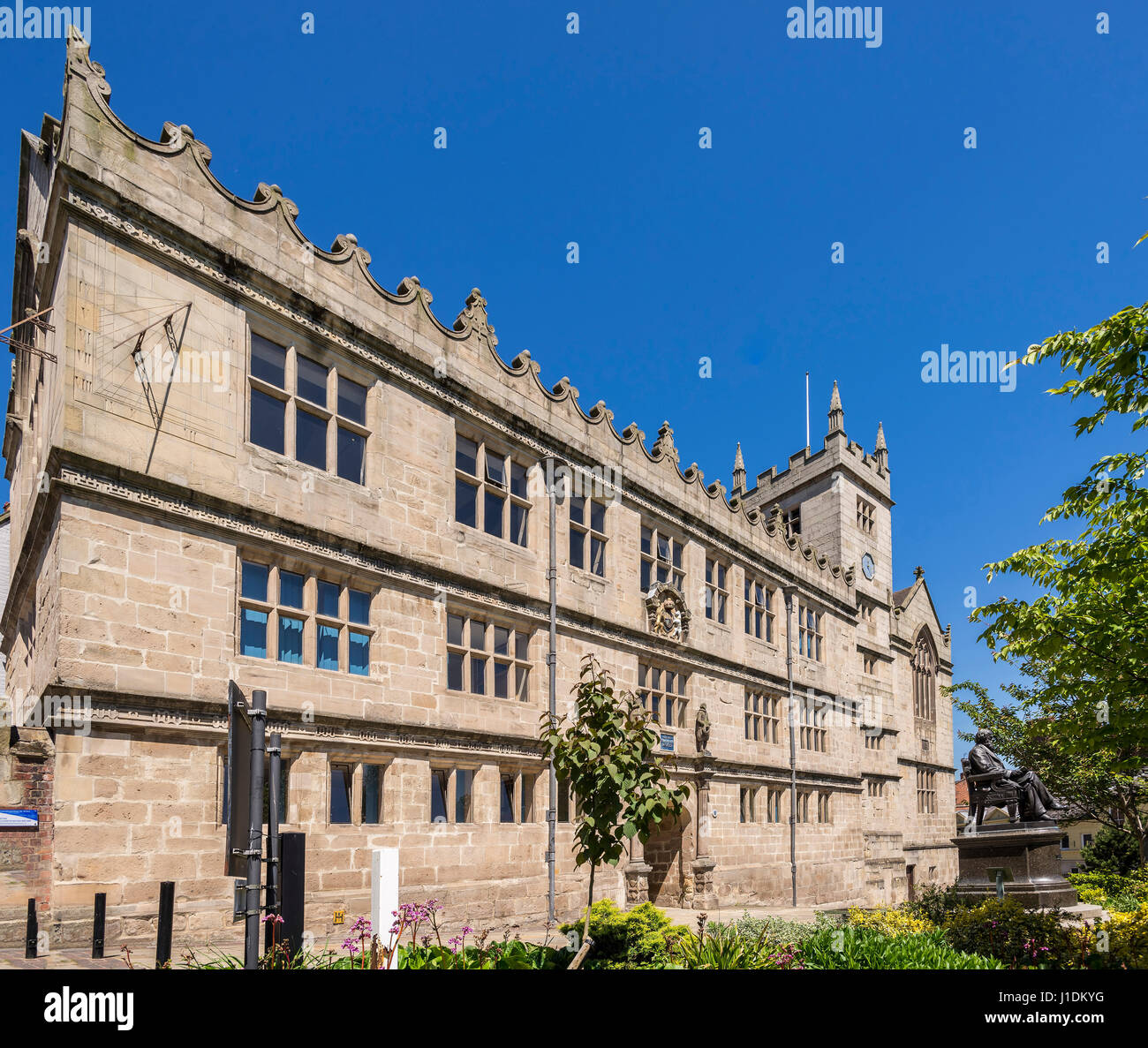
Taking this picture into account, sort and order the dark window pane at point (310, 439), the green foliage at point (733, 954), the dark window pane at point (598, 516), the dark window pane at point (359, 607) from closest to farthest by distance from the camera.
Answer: the green foliage at point (733, 954) → the dark window pane at point (310, 439) → the dark window pane at point (359, 607) → the dark window pane at point (598, 516)

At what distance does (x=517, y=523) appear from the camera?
21.3 m

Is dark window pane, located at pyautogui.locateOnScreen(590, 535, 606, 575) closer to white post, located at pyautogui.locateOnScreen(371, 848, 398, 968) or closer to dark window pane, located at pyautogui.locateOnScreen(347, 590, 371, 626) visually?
dark window pane, located at pyautogui.locateOnScreen(347, 590, 371, 626)

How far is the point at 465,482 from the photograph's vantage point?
20.0 metres

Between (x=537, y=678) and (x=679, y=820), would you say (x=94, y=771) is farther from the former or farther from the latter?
(x=679, y=820)

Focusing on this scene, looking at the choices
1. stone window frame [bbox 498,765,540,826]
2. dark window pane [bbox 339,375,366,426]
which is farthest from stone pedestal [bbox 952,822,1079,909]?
dark window pane [bbox 339,375,366,426]

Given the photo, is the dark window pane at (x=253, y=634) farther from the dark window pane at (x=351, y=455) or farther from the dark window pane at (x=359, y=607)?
the dark window pane at (x=351, y=455)

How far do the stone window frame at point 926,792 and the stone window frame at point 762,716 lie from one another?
17013 millimetres

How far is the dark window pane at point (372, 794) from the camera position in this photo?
16297 millimetres

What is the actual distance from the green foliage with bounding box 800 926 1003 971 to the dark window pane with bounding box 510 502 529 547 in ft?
35.1

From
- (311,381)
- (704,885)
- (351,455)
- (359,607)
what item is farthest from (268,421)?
(704,885)

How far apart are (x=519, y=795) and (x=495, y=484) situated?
21.1 feet

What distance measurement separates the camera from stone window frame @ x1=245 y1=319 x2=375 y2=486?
15898 millimetres

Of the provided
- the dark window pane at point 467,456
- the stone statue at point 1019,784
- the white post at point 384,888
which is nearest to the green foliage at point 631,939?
the white post at point 384,888
